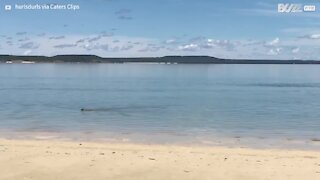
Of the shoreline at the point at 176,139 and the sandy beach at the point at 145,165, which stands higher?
the sandy beach at the point at 145,165

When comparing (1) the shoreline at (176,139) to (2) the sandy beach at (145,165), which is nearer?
(2) the sandy beach at (145,165)

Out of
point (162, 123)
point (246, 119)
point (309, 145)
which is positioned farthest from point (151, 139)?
point (246, 119)

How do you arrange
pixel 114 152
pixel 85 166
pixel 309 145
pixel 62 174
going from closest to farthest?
1. pixel 62 174
2. pixel 85 166
3. pixel 114 152
4. pixel 309 145

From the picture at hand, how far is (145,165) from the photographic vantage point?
10758mm

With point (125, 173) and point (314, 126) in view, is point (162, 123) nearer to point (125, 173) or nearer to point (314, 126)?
point (314, 126)

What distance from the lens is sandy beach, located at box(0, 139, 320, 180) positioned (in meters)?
9.64

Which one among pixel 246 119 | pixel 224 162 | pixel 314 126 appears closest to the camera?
pixel 224 162

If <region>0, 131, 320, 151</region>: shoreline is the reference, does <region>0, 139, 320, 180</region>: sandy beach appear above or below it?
above

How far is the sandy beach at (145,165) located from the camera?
9641 mm

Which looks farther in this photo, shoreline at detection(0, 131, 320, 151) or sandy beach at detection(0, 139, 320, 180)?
shoreline at detection(0, 131, 320, 151)

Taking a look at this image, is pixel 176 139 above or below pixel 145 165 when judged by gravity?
below

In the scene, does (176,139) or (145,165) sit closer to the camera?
(145,165)

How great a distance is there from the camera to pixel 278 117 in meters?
29.0

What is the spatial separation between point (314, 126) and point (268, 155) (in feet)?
38.1
